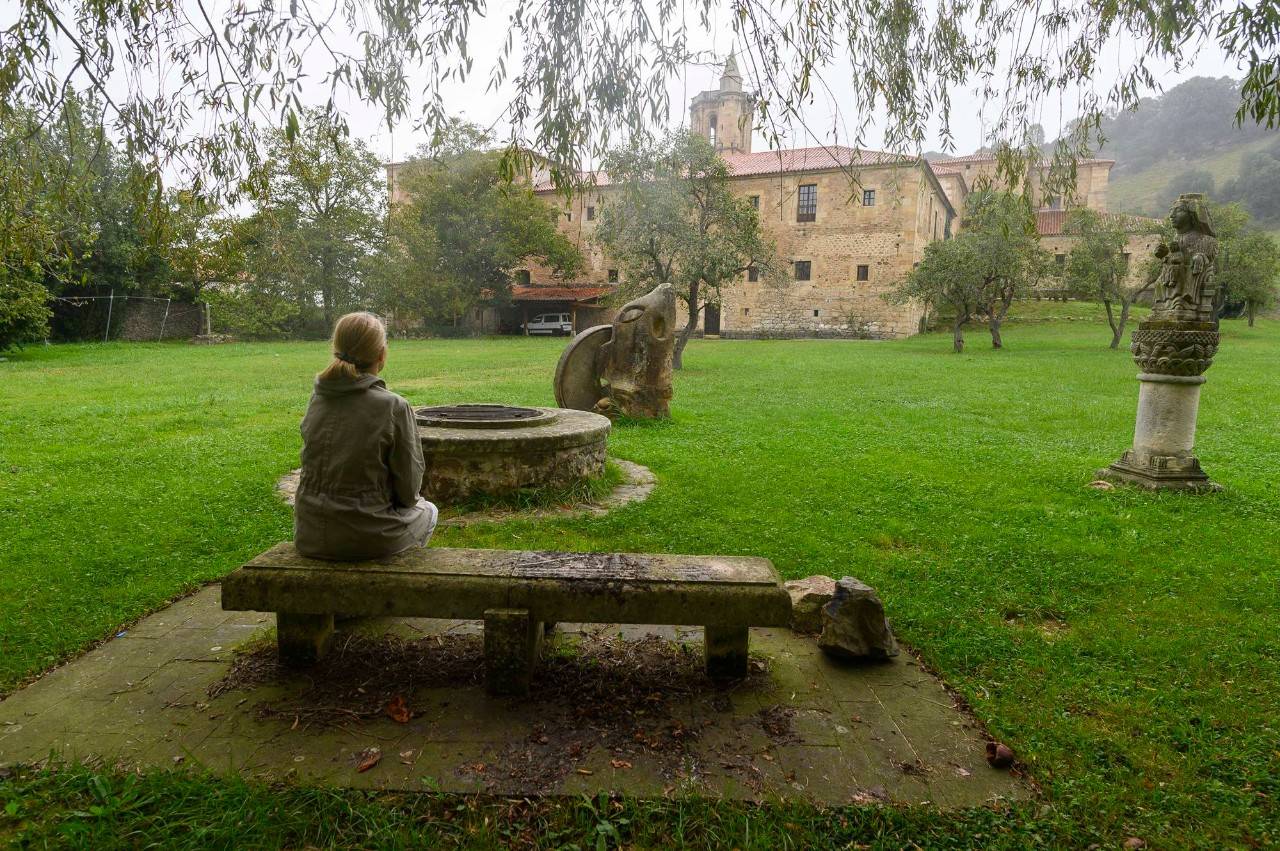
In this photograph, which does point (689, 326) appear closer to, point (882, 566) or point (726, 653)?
point (882, 566)

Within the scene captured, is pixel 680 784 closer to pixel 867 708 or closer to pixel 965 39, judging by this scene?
pixel 867 708

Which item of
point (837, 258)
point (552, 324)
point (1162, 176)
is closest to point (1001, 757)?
point (837, 258)

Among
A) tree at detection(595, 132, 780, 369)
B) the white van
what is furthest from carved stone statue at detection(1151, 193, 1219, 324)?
the white van

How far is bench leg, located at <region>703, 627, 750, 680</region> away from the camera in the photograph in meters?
3.17

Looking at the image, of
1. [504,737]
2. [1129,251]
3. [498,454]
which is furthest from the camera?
[1129,251]

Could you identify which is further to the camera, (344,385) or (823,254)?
(823,254)

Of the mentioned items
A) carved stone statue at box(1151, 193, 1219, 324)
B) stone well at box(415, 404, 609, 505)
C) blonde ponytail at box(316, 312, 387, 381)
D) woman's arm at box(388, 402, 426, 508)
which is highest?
carved stone statue at box(1151, 193, 1219, 324)

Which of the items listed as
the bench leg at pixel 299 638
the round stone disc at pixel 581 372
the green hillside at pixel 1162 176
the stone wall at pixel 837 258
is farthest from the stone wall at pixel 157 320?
the green hillside at pixel 1162 176

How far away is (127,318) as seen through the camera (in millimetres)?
27438

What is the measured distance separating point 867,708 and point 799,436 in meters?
6.56

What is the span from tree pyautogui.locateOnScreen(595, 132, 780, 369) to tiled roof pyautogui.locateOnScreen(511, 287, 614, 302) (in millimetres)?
18922

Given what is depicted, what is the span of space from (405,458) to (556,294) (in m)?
38.7

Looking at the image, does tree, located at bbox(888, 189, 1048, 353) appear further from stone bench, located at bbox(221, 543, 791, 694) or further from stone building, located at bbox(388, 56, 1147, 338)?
stone bench, located at bbox(221, 543, 791, 694)

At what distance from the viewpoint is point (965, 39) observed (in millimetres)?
4254
